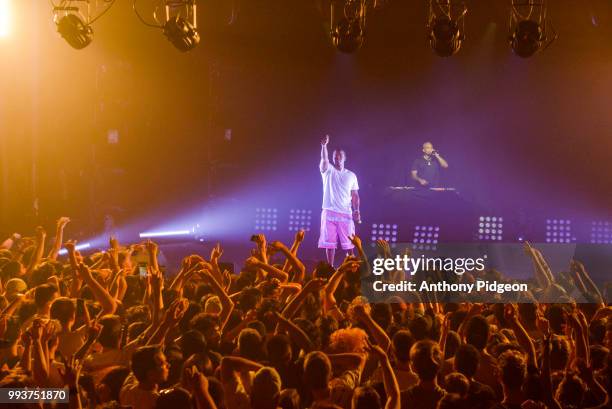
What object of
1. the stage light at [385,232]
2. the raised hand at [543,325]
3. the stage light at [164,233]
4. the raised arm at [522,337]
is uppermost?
the raised arm at [522,337]

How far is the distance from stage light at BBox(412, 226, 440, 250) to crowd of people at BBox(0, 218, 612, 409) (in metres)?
5.78

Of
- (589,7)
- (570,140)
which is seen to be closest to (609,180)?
(570,140)

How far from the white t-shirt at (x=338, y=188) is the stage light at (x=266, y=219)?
1.81m

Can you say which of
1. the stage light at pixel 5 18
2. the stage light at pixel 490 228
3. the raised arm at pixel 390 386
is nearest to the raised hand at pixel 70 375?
the raised arm at pixel 390 386

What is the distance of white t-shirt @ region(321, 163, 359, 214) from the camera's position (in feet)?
31.6

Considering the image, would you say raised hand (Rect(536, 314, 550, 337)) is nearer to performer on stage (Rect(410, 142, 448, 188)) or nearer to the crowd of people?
the crowd of people

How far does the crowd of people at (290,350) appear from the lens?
269cm

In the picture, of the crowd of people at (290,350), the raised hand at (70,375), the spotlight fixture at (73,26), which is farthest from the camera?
the spotlight fixture at (73,26)

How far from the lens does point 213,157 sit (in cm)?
1186

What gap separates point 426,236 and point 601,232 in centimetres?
357

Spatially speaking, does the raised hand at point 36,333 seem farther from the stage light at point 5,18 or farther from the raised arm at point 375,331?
the stage light at point 5,18

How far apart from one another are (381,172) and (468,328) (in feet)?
30.8

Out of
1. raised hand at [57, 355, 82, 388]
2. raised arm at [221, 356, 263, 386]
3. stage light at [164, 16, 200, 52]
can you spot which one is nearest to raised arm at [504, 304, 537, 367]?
raised arm at [221, 356, 263, 386]

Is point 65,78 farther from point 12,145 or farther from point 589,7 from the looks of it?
point 589,7
